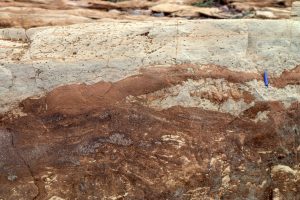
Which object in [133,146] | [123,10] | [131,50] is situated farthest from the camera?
[123,10]

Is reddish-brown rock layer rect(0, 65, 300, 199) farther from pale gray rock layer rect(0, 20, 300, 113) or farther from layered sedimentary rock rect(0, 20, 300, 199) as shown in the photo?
pale gray rock layer rect(0, 20, 300, 113)

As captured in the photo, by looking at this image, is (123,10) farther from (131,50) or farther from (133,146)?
(133,146)

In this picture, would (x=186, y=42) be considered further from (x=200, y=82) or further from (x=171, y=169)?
(x=171, y=169)

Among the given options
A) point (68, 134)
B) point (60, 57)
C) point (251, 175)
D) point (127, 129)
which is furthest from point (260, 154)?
point (60, 57)

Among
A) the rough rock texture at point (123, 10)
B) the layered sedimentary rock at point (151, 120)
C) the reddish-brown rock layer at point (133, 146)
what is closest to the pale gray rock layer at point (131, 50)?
the layered sedimentary rock at point (151, 120)

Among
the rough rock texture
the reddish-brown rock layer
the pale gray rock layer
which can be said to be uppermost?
the rough rock texture

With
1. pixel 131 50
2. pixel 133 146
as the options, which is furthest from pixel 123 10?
pixel 133 146

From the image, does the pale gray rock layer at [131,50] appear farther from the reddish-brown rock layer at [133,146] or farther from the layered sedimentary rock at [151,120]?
the reddish-brown rock layer at [133,146]

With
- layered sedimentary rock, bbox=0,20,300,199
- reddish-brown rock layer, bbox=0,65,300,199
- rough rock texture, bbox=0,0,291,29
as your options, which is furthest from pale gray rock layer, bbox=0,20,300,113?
rough rock texture, bbox=0,0,291,29
